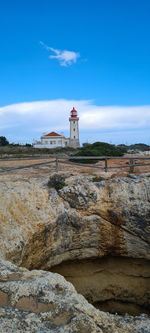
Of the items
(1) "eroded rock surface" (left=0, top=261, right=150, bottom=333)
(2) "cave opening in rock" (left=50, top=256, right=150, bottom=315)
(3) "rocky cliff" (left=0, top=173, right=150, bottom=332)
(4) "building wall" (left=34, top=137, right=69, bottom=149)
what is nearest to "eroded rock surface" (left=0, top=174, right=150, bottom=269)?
(3) "rocky cliff" (left=0, top=173, right=150, bottom=332)

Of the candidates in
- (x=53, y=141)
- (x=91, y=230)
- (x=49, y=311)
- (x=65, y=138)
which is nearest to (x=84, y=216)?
(x=91, y=230)

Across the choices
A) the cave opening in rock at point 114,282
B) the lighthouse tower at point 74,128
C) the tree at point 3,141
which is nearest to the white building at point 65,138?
the lighthouse tower at point 74,128

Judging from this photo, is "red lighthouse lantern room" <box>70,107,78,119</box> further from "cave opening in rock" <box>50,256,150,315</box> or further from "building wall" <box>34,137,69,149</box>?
"cave opening in rock" <box>50,256,150,315</box>

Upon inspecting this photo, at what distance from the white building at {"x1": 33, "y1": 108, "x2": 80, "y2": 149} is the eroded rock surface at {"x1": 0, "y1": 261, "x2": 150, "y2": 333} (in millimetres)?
46005

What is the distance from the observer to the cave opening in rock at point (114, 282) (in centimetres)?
1307

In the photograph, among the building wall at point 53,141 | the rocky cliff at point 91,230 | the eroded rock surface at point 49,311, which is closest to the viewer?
the eroded rock surface at point 49,311

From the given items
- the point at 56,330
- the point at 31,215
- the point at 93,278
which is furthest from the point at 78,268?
the point at 56,330

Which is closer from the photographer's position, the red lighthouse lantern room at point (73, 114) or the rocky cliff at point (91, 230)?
the rocky cliff at point (91, 230)

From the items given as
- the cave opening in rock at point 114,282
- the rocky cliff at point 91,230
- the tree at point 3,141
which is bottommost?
the cave opening in rock at point 114,282

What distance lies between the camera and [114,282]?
1330cm

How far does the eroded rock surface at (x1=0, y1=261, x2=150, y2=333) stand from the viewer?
4.62 m

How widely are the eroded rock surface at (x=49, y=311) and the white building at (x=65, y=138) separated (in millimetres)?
46005

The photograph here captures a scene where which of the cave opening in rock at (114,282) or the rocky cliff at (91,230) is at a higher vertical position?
the rocky cliff at (91,230)

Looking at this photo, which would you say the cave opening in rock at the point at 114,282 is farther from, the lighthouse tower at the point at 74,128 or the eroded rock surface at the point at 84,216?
the lighthouse tower at the point at 74,128
